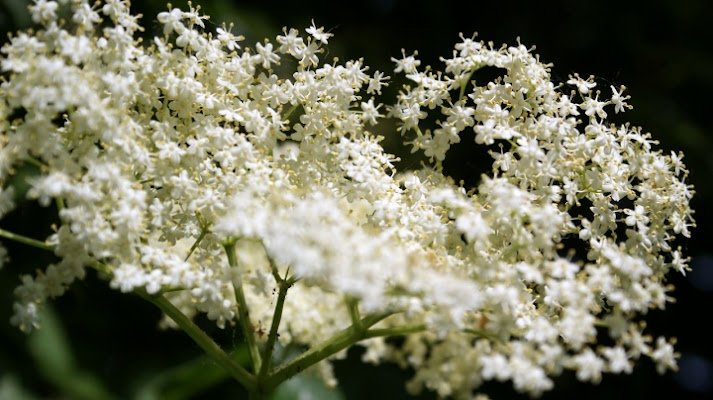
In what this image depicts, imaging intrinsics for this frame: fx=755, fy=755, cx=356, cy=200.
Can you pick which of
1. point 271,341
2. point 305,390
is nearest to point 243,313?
point 271,341

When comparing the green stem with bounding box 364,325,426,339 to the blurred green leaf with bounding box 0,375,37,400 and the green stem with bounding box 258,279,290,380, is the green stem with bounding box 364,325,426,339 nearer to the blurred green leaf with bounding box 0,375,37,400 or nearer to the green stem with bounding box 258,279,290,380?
the green stem with bounding box 258,279,290,380

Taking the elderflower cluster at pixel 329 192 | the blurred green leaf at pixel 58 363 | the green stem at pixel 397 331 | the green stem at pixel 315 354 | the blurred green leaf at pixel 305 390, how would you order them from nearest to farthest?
the elderflower cluster at pixel 329 192, the green stem at pixel 397 331, the green stem at pixel 315 354, the blurred green leaf at pixel 305 390, the blurred green leaf at pixel 58 363

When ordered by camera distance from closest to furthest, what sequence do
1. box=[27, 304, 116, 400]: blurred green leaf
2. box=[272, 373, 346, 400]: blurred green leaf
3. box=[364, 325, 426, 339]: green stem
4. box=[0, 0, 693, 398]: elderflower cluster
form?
box=[0, 0, 693, 398]: elderflower cluster
box=[364, 325, 426, 339]: green stem
box=[272, 373, 346, 400]: blurred green leaf
box=[27, 304, 116, 400]: blurred green leaf

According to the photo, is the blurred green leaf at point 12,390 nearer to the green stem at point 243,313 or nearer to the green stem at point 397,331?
the green stem at point 243,313

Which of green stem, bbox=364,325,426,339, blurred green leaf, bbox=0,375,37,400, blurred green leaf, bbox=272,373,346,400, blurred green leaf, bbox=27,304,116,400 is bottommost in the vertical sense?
green stem, bbox=364,325,426,339

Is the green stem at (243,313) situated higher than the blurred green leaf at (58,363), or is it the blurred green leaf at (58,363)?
the blurred green leaf at (58,363)

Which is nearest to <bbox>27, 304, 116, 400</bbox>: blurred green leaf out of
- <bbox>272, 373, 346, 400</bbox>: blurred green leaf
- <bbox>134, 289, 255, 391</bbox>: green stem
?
<bbox>272, 373, 346, 400</bbox>: blurred green leaf

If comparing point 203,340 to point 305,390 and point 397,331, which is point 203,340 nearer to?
point 397,331

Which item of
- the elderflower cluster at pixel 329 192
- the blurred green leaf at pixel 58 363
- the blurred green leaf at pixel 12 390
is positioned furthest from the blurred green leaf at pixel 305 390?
the elderflower cluster at pixel 329 192

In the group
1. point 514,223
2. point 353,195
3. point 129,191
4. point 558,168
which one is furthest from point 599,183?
point 129,191
